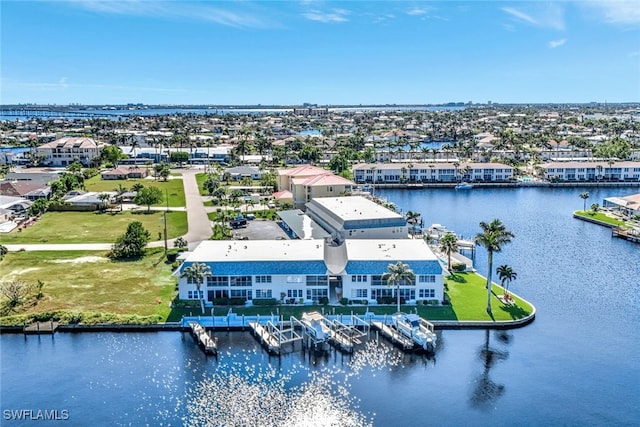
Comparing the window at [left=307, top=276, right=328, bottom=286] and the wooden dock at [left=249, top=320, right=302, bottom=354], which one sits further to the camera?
the window at [left=307, top=276, right=328, bottom=286]

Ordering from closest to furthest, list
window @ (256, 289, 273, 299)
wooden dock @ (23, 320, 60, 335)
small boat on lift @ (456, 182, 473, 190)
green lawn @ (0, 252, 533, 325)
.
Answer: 1. wooden dock @ (23, 320, 60, 335)
2. green lawn @ (0, 252, 533, 325)
3. window @ (256, 289, 273, 299)
4. small boat on lift @ (456, 182, 473, 190)

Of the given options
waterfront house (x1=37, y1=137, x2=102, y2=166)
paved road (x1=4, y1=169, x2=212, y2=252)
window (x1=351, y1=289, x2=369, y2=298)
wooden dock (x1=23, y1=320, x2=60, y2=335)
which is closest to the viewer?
wooden dock (x1=23, y1=320, x2=60, y2=335)

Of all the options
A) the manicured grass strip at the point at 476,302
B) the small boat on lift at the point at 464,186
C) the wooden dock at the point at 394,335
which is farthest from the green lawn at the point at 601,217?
the wooden dock at the point at 394,335

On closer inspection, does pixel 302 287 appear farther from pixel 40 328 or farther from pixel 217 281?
pixel 40 328

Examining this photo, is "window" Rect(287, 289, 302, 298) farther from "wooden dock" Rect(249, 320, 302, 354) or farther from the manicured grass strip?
the manicured grass strip

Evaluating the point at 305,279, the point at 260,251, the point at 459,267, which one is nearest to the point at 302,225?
the point at 260,251

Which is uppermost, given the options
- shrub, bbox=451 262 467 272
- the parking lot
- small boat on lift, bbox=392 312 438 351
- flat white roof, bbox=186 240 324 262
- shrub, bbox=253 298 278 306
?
flat white roof, bbox=186 240 324 262

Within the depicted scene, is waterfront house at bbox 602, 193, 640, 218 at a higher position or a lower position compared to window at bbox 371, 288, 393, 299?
higher

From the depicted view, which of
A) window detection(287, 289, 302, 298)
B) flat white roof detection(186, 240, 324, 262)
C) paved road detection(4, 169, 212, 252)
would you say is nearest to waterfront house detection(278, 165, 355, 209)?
paved road detection(4, 169, 212, 252)

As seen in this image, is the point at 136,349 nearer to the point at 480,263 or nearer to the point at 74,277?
the point at 74,277
